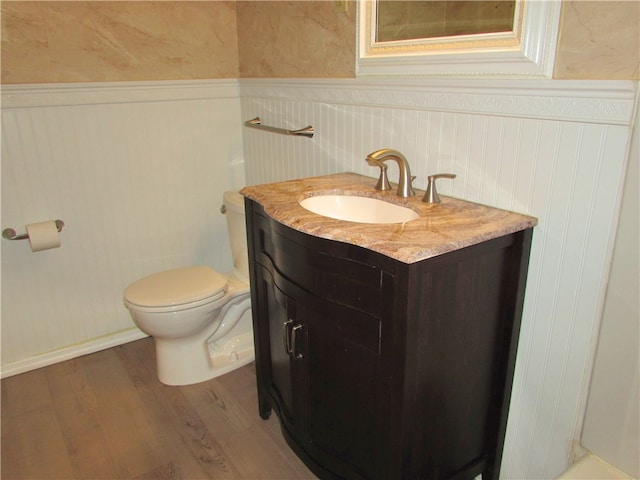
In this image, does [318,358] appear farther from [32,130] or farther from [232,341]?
[32,130]

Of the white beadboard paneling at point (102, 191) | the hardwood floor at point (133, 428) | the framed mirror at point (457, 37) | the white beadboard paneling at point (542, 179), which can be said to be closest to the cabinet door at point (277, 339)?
the hardwood floor at point (133, 428)

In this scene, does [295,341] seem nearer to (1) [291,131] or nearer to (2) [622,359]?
(2) [622,359]

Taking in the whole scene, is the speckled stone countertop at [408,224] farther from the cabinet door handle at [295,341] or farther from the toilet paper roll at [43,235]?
the toilet paper roll at [43,235]

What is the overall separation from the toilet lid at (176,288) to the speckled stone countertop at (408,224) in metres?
0.57

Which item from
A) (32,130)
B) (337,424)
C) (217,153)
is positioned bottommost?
(337,424)

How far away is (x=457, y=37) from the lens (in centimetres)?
131

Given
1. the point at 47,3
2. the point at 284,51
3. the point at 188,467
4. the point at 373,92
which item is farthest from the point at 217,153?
the point at 188,467

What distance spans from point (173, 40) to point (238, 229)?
0.88 meters

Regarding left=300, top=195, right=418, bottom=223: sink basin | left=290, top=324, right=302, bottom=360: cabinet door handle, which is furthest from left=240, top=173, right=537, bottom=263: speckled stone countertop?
left=290, top=324, right=302, bottom=360: cabinet door handle

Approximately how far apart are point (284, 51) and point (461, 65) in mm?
896

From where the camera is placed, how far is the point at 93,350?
7.57ft

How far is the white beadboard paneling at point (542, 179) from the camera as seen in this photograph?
108 cm

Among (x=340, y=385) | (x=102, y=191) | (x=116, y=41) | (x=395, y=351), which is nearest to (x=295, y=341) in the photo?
(x=340, y=385)

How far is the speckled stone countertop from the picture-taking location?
3.41 feet
